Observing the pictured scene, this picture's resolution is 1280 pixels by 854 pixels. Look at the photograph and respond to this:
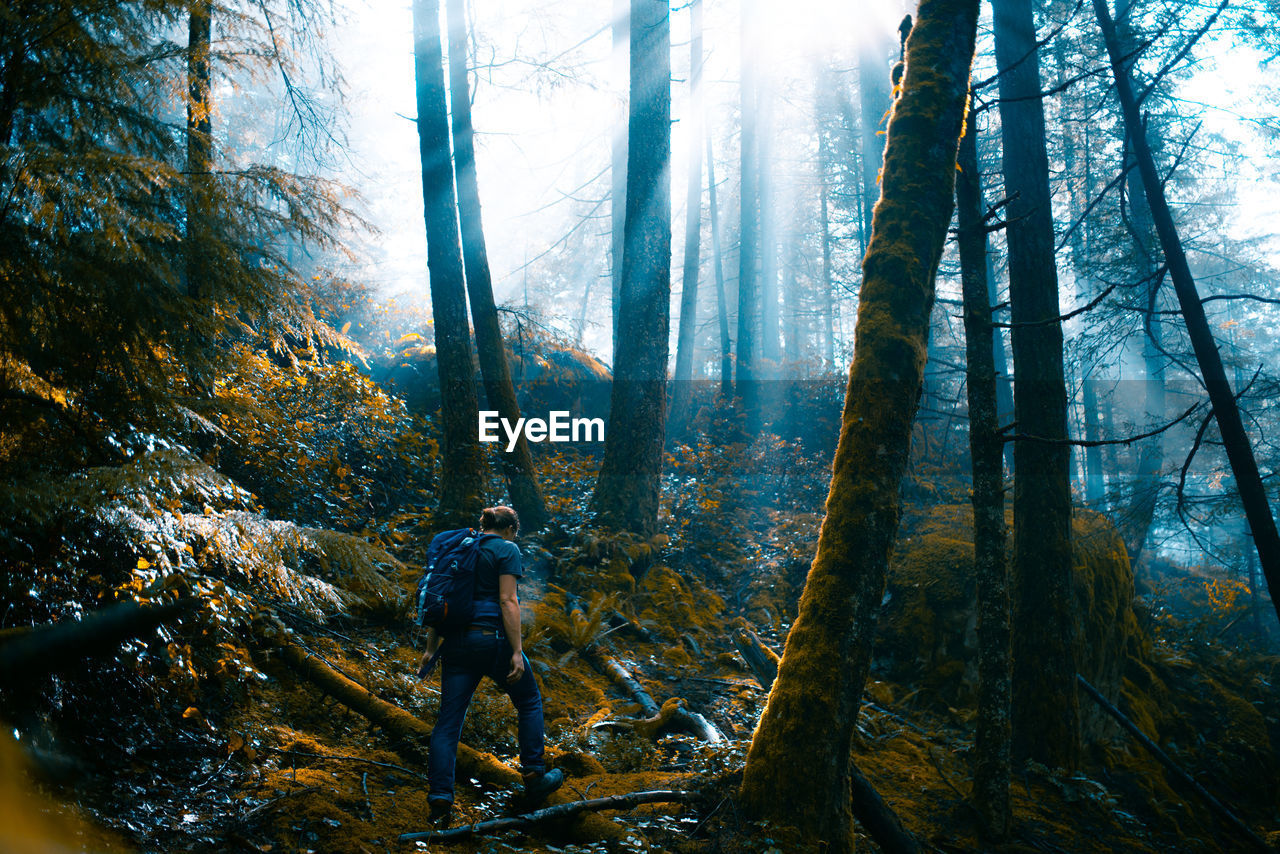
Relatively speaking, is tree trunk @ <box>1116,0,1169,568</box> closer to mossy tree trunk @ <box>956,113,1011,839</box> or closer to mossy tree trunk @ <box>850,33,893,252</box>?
mossy tree trunk @ <box>956,113,1011,839</box>

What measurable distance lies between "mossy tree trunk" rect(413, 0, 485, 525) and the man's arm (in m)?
5.25

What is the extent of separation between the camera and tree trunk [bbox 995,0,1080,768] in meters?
6.52

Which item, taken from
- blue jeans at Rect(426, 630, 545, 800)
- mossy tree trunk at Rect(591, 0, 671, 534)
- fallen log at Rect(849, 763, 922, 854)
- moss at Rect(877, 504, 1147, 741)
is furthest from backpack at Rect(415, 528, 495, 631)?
moss at Rect(877, 504, 1147, 741)

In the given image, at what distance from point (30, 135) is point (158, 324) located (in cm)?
152

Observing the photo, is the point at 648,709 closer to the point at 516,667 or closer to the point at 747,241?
the point at 516,667

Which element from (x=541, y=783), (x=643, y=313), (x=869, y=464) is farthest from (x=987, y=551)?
(x=643, y=313)

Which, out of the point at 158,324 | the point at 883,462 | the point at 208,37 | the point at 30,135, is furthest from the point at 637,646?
the point at 208,37

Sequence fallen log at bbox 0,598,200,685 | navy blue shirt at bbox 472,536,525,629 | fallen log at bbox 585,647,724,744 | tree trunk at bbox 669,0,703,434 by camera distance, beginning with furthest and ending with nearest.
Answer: tree trunk at bbox 669,0,703,434, fallen log at bbox 585,647,724,744, navy blue shirt at bbox 472,536,525,629, fallen log at bbox 0,598,200,685

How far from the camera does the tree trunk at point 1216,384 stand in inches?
237

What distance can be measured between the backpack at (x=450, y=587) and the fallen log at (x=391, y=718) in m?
0.99

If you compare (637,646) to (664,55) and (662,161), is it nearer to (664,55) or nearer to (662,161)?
(662,161)

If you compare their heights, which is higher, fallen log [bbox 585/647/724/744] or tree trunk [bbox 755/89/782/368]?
tree trunk [bbox 755/89/782/368]

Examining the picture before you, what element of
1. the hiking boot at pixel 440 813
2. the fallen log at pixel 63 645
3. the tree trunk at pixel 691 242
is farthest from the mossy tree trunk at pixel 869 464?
the tree trunk at pixel 691 242

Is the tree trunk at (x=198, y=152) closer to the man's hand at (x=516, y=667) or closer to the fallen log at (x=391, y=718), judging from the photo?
the fallen log at (x=391, y=718)
